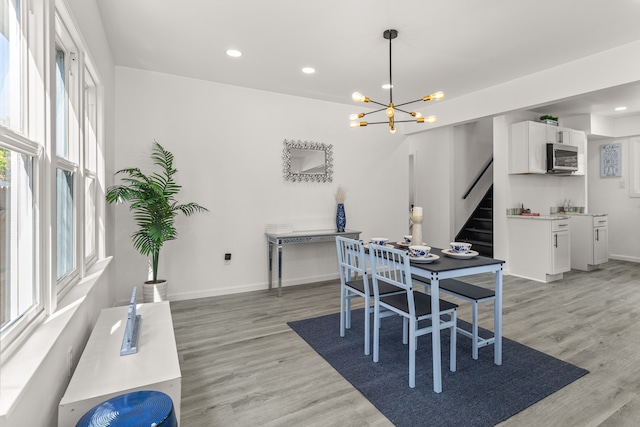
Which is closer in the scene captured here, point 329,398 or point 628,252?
point 329,398

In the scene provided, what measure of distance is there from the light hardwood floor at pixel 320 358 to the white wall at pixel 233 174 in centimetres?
46

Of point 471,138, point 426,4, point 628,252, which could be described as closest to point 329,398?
point 426,4

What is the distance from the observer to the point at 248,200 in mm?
→ 4516

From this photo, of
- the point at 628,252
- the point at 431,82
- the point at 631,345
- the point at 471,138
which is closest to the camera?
the point at 631,345

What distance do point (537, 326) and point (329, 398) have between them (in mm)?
2324

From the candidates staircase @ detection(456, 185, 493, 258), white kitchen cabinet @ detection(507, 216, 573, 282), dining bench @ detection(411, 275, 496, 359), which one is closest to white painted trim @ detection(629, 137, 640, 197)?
staircase @ detection(456, 185, 493, 258)

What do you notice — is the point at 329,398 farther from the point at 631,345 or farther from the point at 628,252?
the point at 628,252

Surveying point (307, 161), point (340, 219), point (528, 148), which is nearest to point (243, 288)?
point (340, 219)

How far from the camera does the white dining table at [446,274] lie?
2.20m

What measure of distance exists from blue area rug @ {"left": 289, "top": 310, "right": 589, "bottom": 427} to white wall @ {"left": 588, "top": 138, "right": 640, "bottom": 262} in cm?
554

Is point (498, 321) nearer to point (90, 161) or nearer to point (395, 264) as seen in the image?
point (395, 264)

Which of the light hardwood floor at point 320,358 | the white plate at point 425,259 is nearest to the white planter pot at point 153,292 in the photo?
the light hardwood floor at point 320,358

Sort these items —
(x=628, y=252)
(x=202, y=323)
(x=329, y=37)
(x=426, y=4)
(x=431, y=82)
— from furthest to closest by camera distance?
1. (x=628, y=252)
2. (x=431, y=82)
3. (x=202, y=323)
4. (x=329, y=37)
5. (x=426, y=4)

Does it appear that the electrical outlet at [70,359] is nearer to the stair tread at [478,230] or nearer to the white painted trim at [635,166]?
the stair tread at [478,230]
